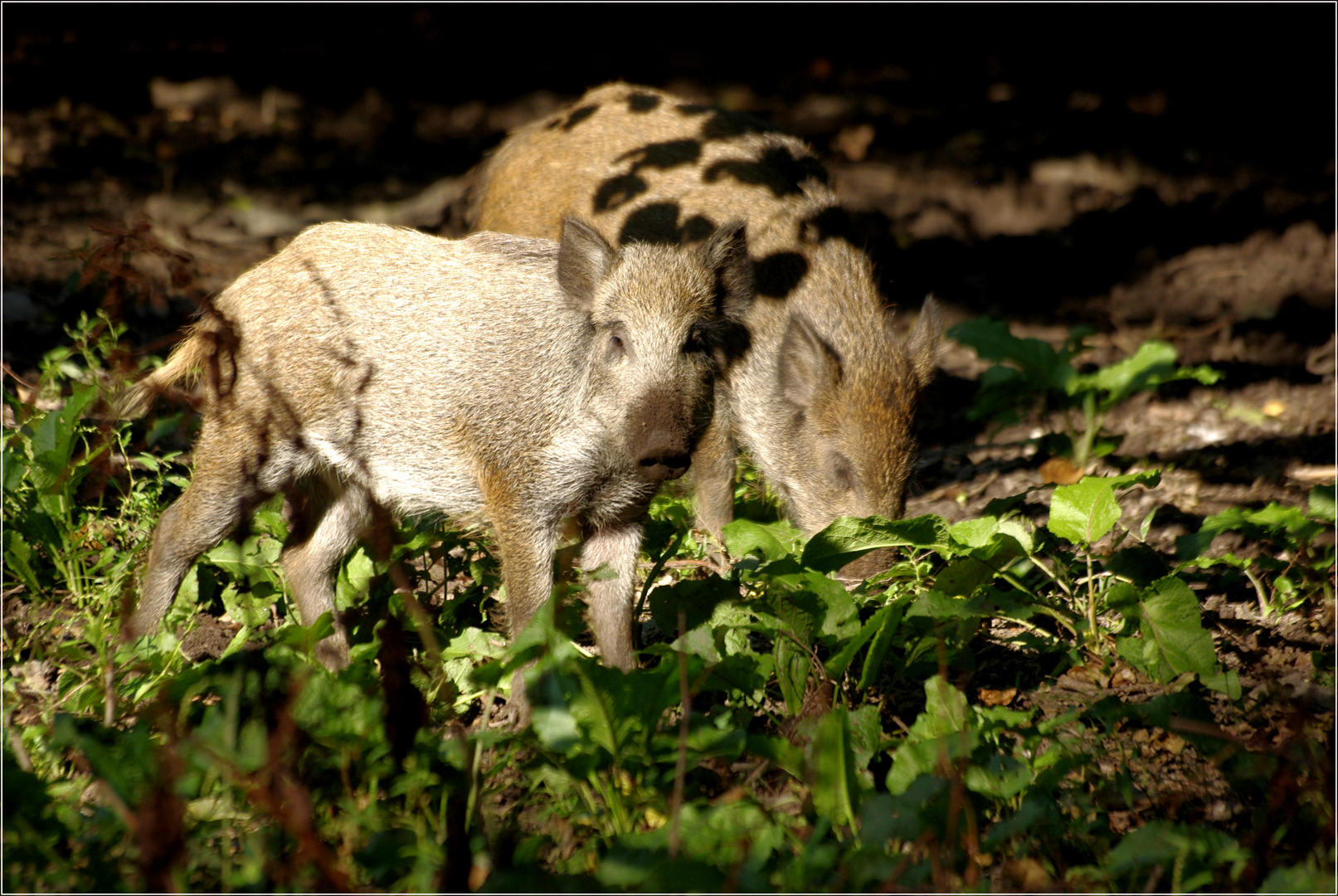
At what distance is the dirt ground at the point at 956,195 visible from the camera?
→ 6.39m

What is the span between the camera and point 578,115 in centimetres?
634

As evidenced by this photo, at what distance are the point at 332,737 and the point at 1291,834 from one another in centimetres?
243

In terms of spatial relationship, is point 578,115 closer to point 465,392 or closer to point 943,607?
point 465,392

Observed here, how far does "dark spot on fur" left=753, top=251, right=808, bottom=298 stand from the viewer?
18.2 ft

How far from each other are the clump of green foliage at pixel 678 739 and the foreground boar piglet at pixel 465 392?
29 centimetres

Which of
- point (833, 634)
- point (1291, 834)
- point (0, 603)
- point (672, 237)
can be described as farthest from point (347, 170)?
point (1291, 834)

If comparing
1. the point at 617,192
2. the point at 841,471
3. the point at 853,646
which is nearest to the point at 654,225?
the point at 617,192

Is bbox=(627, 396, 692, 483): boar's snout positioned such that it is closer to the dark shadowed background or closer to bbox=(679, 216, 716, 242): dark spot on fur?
bbox=(679, 216, 716, 242): dark spot on fur

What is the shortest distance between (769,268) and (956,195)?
3.32 metres

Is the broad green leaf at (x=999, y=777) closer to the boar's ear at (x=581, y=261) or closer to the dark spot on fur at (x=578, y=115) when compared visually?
A: the boar's ear at (x=581, y=261)

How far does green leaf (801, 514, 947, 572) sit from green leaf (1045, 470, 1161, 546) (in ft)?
1.33

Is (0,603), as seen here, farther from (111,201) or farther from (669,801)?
(111,201)

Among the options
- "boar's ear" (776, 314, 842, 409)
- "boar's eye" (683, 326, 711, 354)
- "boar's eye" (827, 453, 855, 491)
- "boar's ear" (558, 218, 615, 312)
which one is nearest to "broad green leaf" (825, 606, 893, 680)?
"boar's eye" (683, 326, 711, 354)

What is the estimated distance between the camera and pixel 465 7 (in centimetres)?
962
